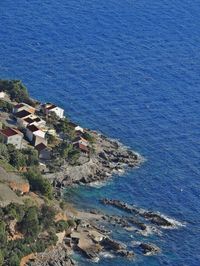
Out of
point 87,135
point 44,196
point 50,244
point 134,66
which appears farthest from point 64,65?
point 50,244

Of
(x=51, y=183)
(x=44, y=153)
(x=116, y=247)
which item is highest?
(x=44, y=153)

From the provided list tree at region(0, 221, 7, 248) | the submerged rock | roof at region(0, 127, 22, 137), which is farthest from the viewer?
roof at region(0, 127, 22, 137)

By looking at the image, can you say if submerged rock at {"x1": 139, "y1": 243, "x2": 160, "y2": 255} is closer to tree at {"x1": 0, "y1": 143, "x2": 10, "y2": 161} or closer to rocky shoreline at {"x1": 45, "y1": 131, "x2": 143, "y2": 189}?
rocky shoreline at {"x1": 45, "y1": 131, "x2": 143, "y2": 189}

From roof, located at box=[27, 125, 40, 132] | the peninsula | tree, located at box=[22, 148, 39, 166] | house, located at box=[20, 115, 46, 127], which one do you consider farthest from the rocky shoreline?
house, located at box=[20, 115, 46, 127]

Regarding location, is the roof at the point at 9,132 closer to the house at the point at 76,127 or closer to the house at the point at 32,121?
the house at the point at 32,121

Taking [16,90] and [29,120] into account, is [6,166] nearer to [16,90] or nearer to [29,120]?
[29,120]

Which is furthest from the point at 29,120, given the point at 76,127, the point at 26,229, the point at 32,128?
the point at 26,229

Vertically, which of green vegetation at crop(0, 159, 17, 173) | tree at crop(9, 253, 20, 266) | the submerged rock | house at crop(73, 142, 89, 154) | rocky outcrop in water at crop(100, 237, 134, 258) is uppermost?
green vegetation at crop(0, 159, 17, 173)
